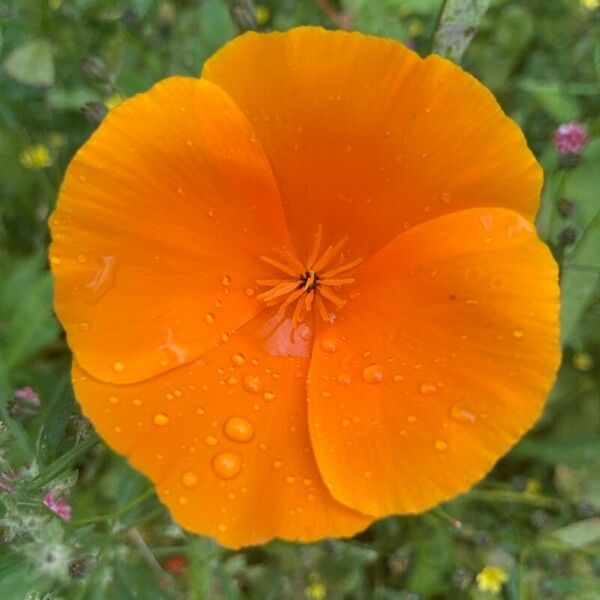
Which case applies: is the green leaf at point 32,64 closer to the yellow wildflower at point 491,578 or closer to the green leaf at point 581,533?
the yellow wildflower at point 491,578

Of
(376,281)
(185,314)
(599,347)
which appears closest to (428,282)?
(376,281)

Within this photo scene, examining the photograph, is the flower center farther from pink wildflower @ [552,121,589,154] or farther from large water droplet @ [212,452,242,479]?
pink wildflower @ [552,121,589,154]

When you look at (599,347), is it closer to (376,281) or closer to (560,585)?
(560,585)

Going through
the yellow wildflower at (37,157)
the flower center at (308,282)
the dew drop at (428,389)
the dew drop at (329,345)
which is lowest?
the yellow wildflower at (37,157)

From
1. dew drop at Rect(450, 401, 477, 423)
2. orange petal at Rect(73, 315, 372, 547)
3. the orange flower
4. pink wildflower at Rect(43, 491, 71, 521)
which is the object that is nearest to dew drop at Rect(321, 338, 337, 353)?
the orange flower

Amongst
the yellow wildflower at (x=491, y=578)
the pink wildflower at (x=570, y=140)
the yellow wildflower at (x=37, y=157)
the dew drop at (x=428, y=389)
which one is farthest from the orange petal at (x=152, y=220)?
the yellow wildflower at (x=491, y=578)

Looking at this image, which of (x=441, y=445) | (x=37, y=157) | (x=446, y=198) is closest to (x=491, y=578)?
(x=441, y=445)

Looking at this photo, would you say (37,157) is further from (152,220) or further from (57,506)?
(57,506)
